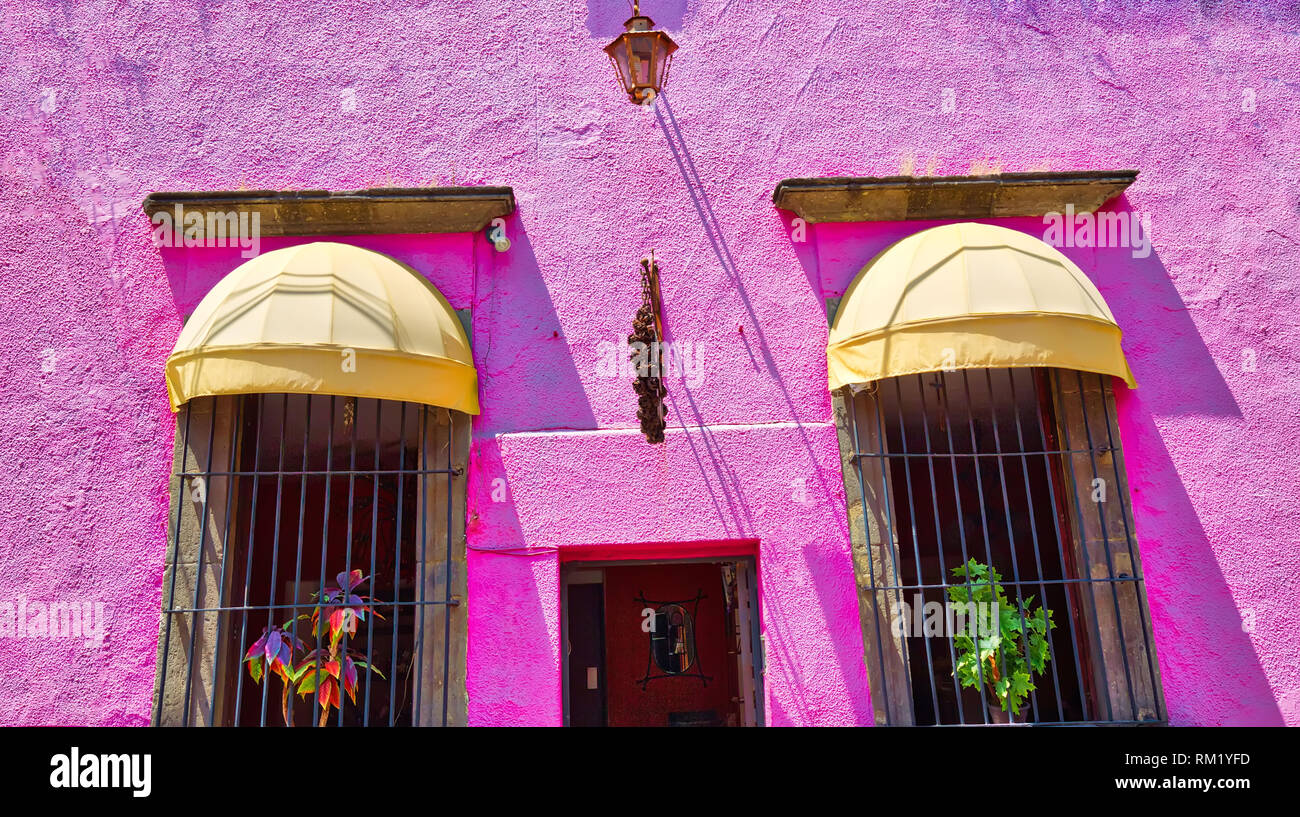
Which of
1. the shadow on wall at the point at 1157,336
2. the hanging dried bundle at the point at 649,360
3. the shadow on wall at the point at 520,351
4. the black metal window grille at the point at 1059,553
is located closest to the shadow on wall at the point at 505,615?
the shadow on wall at the point at 520,351

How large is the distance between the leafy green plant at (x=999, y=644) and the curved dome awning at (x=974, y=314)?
1280 millimetres

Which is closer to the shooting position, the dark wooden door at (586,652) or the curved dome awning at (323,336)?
the curved dome awning at (323,336)

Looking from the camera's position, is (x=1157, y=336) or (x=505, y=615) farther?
(x=1157, y=336)

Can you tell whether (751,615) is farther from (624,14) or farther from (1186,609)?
(624,14)

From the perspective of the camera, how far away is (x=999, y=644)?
5.36 meters

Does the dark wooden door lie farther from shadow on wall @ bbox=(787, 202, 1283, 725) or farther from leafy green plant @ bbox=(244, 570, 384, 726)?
shadow on wall @ bbox=(787, 202, 1283, 725)

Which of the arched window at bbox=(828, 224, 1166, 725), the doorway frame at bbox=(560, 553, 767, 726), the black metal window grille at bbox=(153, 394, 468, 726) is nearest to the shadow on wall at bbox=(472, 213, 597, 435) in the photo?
the black metal window grille at bbox=(153, 394, 468, 726)

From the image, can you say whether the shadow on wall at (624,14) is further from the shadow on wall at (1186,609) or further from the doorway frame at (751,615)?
the shadow on wall at (1186,609)

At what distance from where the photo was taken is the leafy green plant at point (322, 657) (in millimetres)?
5254

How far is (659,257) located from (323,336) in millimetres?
2105

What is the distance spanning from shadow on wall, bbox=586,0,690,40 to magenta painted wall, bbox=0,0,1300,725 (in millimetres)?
29

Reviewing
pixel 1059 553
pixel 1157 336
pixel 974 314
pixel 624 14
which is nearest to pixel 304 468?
pixel 624 14
